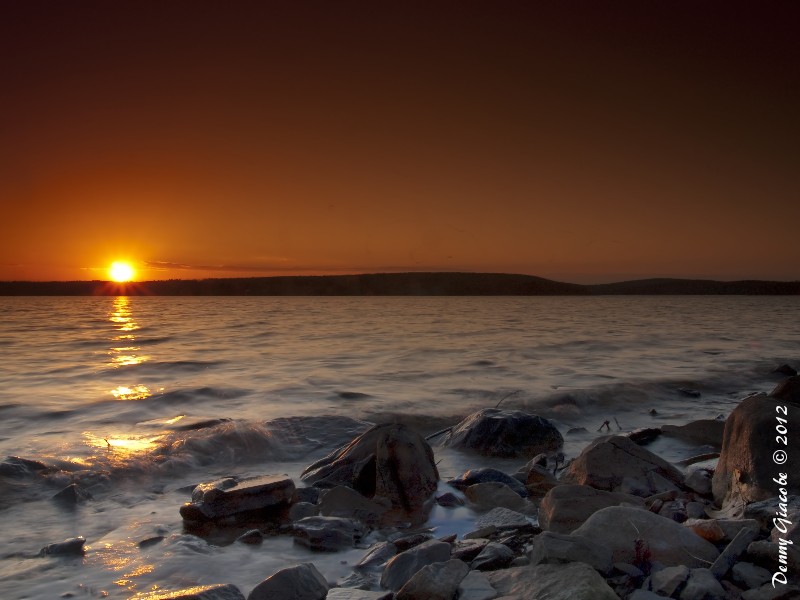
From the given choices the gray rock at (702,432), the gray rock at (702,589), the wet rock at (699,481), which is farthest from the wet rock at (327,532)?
the gray rock at (702,432)

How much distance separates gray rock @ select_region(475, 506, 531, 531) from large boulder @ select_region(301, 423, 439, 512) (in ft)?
2.59

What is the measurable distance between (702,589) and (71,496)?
616 cm

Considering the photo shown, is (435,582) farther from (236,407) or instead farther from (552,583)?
(236,407)

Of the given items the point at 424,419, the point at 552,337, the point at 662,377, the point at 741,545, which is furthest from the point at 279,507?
the point at 552,337

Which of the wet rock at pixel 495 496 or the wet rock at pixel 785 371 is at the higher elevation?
the wet rock at pixel 495 496

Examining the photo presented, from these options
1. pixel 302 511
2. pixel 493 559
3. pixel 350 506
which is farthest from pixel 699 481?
pixel 302 511

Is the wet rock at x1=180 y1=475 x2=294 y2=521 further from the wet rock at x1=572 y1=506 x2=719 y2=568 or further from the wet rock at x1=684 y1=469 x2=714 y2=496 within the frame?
the wet rock at x1=684 y1=469 x2=714 y2=496

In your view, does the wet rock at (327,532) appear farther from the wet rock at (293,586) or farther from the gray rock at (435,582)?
the gray rock at (435,582)

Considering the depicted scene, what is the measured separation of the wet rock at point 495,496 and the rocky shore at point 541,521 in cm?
1

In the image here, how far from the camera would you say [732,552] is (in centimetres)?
424

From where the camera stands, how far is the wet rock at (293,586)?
13.3 feet

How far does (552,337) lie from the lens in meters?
29.3

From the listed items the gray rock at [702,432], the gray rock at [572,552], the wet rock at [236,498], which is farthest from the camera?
the gray rock at [702,432]

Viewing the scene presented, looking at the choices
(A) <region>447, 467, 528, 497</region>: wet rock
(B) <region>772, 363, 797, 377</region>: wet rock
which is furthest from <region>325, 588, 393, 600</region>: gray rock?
(B) <region>772, 363, 797, 377</region>: wet rock
